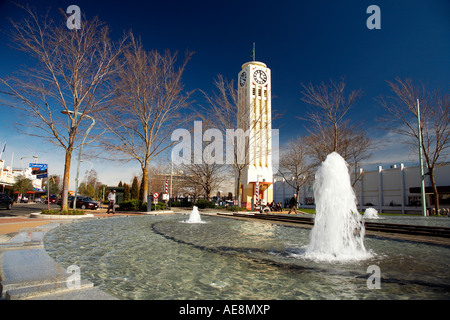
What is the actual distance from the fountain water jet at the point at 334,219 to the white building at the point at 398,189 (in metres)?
34.3

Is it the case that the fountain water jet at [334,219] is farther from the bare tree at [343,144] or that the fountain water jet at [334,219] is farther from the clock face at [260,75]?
the clock face at [260,75]

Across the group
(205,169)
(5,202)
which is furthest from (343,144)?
(5,202)

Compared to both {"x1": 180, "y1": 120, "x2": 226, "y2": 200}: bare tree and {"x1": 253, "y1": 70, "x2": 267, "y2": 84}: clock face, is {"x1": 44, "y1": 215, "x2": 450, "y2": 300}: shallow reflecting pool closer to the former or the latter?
{"x1": 180, "y1": 120, "x2": 226, "y2": 200}: bare tree

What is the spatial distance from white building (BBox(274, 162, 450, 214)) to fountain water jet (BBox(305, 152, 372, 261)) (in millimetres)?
34312

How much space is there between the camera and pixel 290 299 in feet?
10.6

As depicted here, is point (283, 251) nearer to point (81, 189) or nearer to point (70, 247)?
point (70, 247)

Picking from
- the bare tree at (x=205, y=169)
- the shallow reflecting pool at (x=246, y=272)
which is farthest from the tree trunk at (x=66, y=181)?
the bare tree at (x=205, y=169)

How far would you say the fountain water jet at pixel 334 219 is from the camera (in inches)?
259

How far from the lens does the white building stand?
137 ft

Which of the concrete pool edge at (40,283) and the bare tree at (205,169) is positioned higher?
the bare tree at (205,169)

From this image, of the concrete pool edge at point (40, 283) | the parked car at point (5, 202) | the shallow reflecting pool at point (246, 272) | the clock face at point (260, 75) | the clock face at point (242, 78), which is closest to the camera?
the concrete pool edge at point (40, 283)

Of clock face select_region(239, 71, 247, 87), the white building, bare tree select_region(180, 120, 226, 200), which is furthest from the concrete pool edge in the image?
clock face select_region(239, 71, 247, 87)
